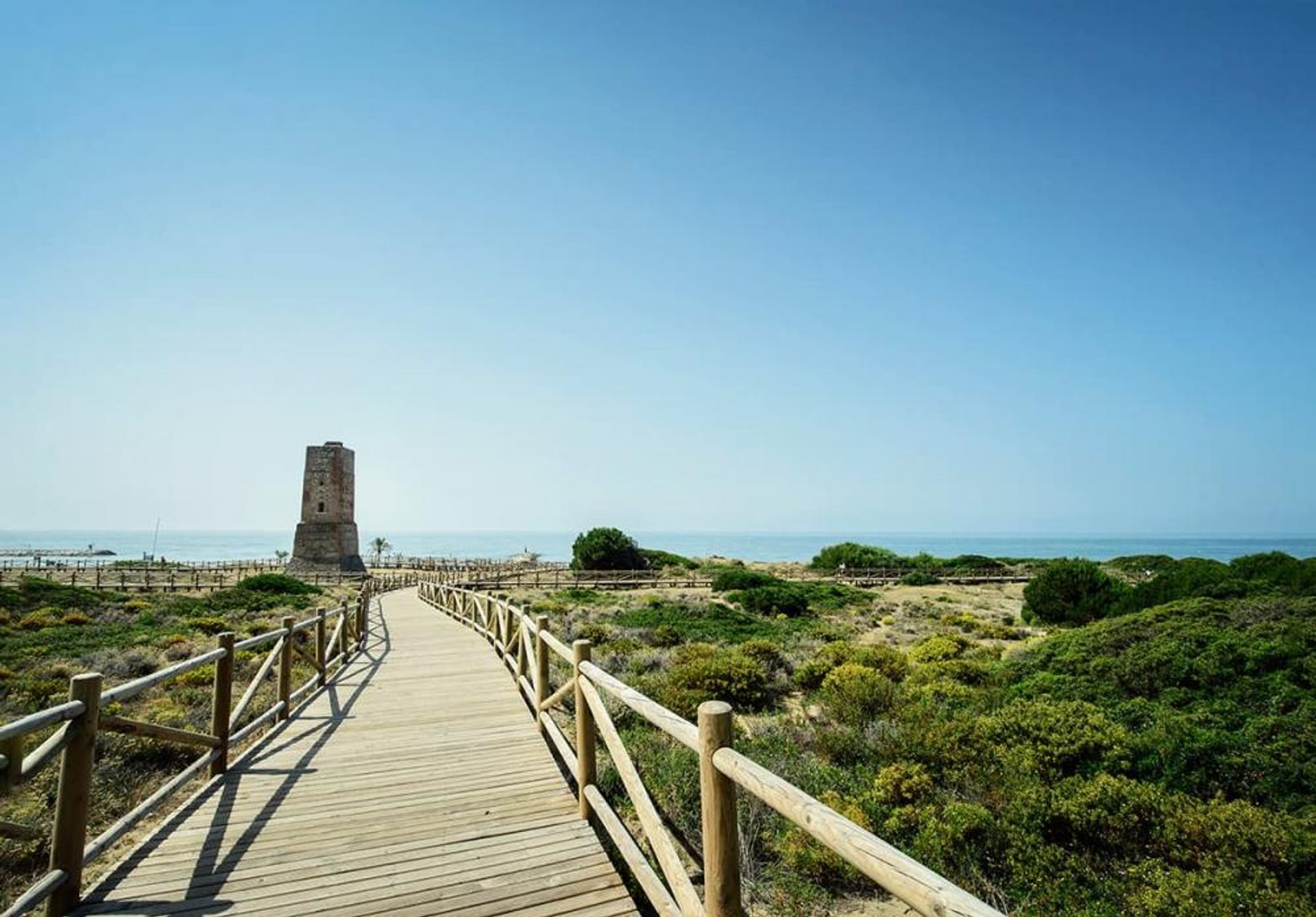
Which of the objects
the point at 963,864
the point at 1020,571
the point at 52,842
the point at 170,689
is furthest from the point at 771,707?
the point at 1020,571

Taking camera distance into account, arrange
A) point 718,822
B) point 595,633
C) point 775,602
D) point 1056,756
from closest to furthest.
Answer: point 718,822 → point 1056,756 → point 595,633 → point 775,602

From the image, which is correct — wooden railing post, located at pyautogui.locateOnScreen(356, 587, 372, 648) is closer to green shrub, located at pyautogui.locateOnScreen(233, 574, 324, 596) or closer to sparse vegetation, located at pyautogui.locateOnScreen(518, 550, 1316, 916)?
sparse vegetation, located at pyautogui.locateOnScreen(518, 550, 1316, 916)

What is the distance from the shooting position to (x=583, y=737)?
492 cm

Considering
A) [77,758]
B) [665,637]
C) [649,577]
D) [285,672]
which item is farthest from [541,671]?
[649,577]

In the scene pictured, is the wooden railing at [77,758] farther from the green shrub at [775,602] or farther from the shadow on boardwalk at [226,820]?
the green shrub at [775,602]

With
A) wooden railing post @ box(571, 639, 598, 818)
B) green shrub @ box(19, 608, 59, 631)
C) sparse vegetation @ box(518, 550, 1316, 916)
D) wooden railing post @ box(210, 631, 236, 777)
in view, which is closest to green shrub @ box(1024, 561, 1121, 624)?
sparse vegetation @ box(518, 550, 1316, 916)

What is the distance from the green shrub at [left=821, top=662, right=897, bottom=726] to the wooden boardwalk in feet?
13.8

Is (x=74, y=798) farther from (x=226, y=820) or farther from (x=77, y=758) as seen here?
(x=226, y=820)

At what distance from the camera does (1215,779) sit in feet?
18.6

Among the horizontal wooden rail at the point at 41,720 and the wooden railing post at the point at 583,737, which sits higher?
the horizontal wooden rail at the point at 41,720

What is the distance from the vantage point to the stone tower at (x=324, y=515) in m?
46.2

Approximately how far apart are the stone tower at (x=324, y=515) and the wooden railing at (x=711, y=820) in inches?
1828

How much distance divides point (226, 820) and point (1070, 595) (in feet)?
73.0

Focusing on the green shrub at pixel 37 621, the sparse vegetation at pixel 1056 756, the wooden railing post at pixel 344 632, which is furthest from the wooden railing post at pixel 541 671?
the green shrub at pixel 37 621
